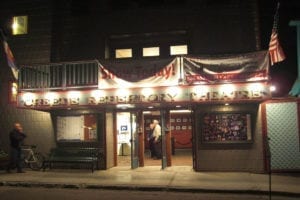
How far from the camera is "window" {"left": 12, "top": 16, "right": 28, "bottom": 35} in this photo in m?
17.7

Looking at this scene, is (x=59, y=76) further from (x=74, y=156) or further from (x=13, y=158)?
(x=13, y=158)

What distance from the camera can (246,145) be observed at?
14953 mm

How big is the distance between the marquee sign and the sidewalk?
2.58 metres

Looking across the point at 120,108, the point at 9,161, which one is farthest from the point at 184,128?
the point at 9,161

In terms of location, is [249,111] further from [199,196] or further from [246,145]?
[199,196]

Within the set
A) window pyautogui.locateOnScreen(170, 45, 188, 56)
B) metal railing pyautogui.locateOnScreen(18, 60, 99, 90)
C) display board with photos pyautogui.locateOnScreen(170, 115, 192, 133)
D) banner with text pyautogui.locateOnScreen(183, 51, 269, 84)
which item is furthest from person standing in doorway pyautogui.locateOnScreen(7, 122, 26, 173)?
display board with photos pyautogui.locateOnScreen(170, 115, 192, 133)

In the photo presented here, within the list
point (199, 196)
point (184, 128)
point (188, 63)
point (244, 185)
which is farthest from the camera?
point (184, 128)

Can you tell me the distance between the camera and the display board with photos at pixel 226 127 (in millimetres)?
15039

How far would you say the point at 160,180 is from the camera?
13.3 metres

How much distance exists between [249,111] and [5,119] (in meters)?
10.3

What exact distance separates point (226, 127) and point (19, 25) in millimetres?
9868

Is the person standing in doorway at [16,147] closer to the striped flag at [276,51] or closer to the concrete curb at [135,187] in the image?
the concrete curb at [135,187]

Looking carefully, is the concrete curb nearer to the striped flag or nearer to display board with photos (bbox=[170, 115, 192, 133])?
the striped flag

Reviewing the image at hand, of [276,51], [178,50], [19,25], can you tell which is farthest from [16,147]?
[276,51]
